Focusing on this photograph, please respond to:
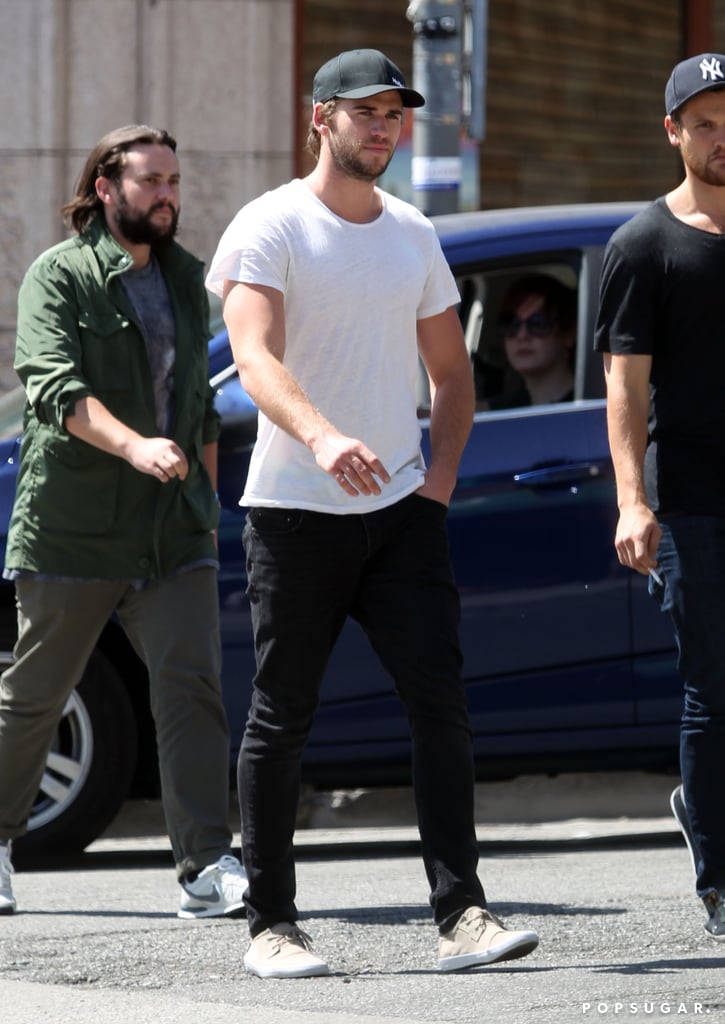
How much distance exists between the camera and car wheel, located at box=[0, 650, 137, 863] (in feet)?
19.4

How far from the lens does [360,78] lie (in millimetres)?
4160

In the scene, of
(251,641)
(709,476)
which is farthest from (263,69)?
(709,476)

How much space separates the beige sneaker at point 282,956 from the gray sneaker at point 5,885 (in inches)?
41.2

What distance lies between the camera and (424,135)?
8062mm

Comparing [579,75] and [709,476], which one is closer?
[709,476]

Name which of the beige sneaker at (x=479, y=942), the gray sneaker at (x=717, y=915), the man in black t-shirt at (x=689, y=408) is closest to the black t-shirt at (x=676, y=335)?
the man in black t-shirt at (x=689, y=408)

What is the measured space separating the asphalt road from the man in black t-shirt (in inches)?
14.5

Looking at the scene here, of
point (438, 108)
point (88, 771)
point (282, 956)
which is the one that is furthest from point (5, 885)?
point (438, 108)

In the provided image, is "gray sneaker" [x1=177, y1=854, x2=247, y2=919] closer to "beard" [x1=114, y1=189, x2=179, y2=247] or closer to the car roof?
"beard" [x1=114, y1=189, x2=179, y2=247]

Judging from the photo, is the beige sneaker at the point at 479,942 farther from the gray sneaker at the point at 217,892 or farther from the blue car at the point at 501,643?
the blue car at the point at 501,643

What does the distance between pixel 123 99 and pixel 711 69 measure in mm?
6419

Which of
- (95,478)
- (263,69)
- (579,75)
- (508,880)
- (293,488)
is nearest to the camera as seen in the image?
(293,488)

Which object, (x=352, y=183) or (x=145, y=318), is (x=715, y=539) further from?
(x=145, y=318)

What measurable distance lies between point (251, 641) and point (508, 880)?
3.16 feet
